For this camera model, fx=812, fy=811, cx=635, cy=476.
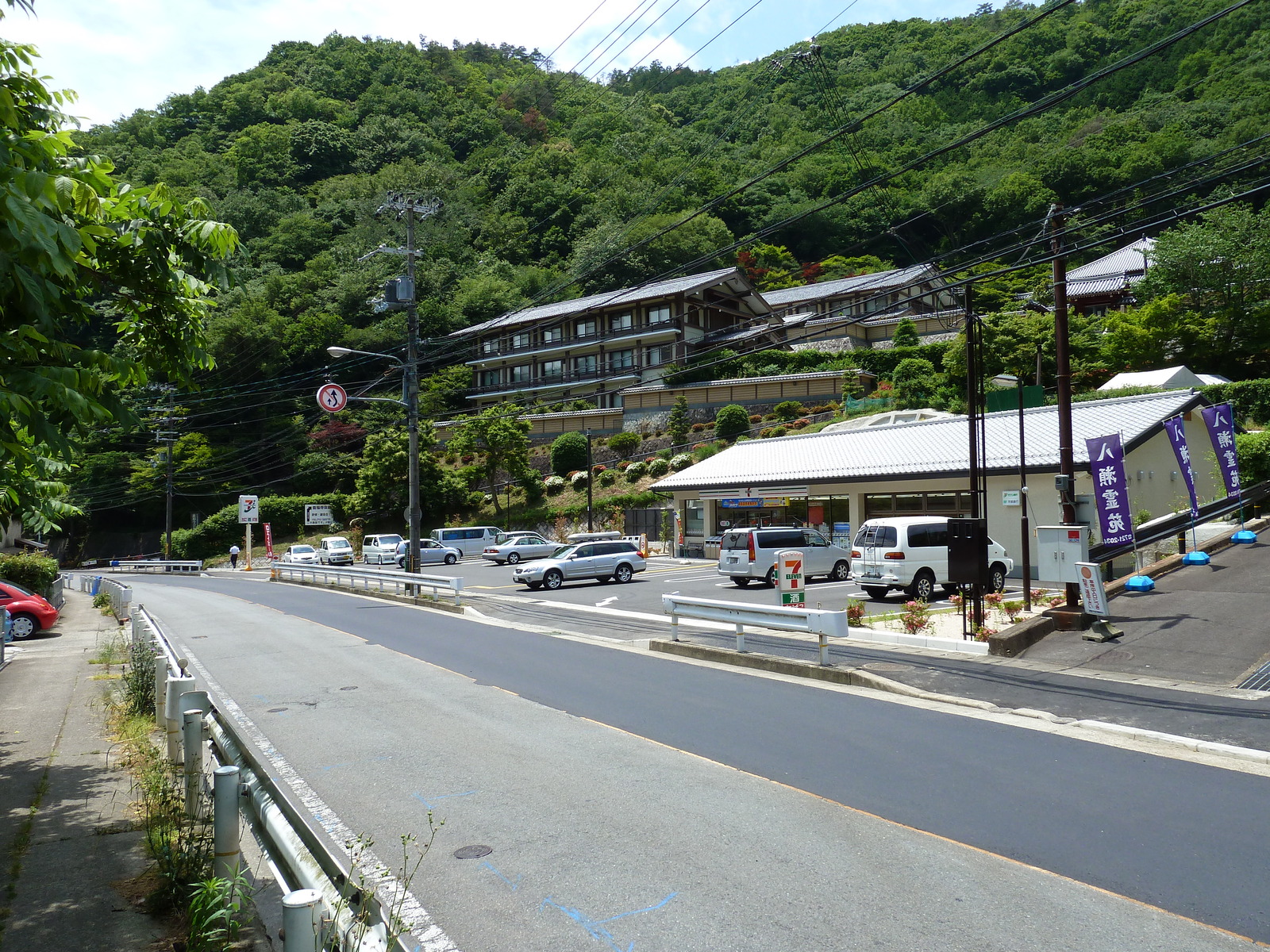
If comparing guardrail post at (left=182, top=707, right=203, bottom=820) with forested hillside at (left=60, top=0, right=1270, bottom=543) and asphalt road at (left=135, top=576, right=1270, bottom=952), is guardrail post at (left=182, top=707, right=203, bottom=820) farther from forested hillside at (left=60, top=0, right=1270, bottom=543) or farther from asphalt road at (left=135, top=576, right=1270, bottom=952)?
forested hillside at (left=60, top=0, right=1270, bottom=543)

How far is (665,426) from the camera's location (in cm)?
5778

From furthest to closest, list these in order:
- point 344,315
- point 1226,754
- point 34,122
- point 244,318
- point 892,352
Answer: point 344,315 < point 244,318 < point 892,352 < point 1226,754 < point 34,122

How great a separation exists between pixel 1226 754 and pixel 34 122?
1065 cm

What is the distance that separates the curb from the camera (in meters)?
7.90

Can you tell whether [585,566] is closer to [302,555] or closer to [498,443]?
[498,443]

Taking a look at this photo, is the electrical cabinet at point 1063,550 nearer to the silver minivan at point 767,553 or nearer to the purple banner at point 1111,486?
the purple banner at point 1111,486

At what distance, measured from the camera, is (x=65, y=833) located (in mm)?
5828

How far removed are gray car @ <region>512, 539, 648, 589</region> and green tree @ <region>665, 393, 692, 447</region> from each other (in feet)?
84.0

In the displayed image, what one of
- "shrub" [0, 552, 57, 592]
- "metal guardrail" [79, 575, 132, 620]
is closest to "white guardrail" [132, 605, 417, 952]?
"metal guardrail" [79, 575, 132, 620]

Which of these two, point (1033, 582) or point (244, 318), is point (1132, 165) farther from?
point (244, 318)

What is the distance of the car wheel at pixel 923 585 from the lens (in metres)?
20.6

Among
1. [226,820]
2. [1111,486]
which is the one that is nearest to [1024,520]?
[1111,486]

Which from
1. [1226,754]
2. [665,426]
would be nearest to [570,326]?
[665,426]

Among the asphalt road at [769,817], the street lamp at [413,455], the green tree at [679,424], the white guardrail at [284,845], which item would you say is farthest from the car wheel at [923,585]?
the green tree at [679,424]
